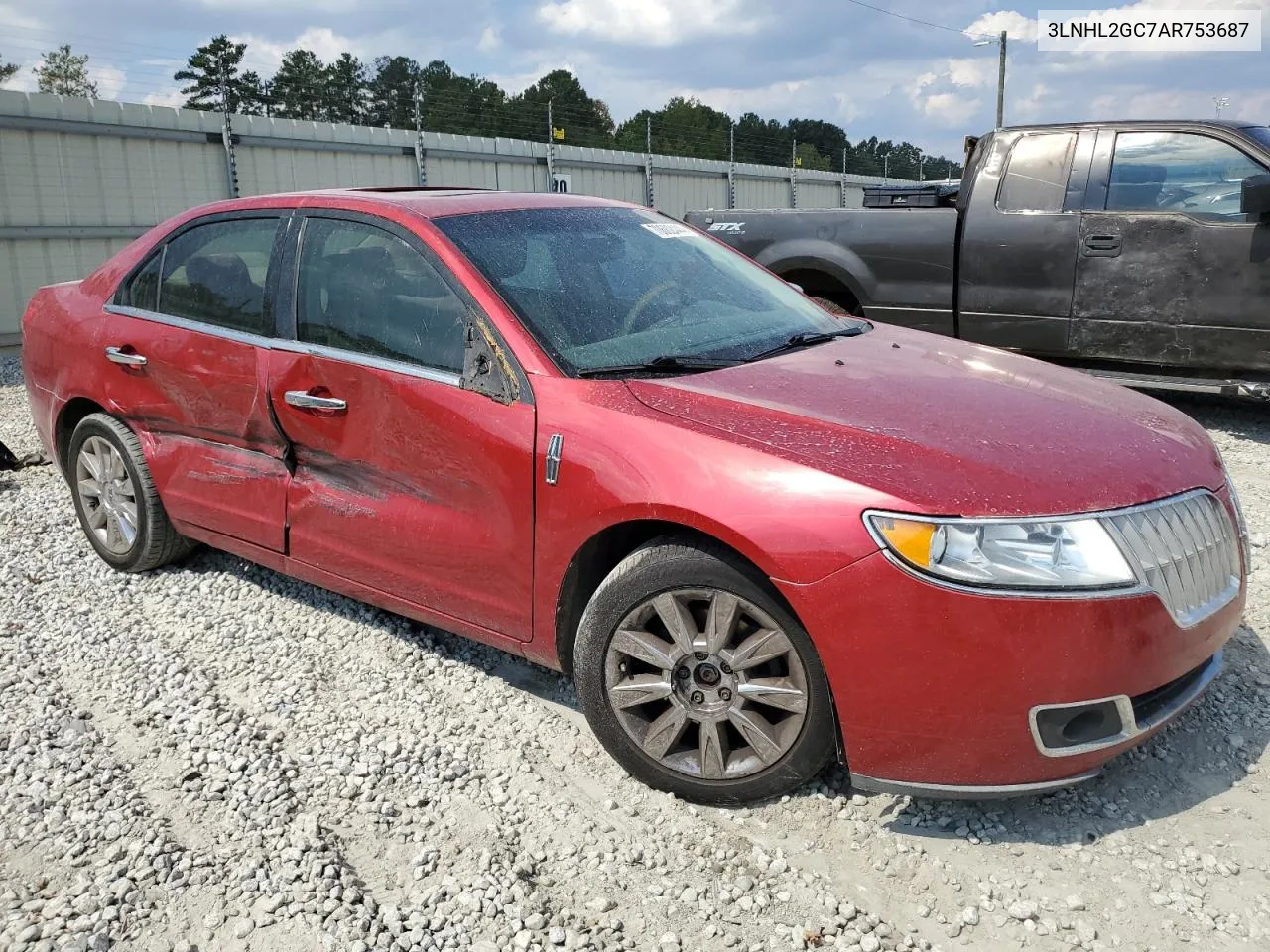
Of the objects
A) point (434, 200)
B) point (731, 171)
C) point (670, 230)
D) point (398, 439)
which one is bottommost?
point (398, 439)

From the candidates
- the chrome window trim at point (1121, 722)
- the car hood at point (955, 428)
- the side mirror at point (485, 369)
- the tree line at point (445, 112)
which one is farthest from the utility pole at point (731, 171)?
the chrome window trim at point (1121, 722)

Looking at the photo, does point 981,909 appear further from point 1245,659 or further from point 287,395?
point 287,395

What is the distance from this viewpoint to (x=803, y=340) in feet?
11.7

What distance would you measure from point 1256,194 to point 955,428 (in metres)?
4.58

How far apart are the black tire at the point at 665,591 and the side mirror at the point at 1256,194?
16.7 feet

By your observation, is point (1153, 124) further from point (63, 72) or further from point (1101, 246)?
point (63, 72)

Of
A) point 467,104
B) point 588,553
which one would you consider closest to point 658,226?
point 588,553

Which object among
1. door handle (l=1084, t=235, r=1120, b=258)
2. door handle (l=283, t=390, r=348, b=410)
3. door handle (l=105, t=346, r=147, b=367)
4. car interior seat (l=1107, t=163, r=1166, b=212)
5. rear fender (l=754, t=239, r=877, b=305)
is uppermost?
car interior seat (l=1107, t=163, r=1166, b=212)

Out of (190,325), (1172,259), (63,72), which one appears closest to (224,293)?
(190,325)

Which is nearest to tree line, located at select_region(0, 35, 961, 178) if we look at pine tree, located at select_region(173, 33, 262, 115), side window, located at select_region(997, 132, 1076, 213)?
pine tree, located at select_region(173, 33, 262, 115)

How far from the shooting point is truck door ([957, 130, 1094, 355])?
266 inches

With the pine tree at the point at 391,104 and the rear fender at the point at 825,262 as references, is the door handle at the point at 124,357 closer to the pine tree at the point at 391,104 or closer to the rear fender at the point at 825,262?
the rear fender at the point at 825,262

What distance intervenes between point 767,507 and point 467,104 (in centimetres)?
2453

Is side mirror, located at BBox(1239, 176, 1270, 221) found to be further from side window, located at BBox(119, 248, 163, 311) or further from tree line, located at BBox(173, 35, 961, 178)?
tree line, located at BBox(173, 35, 961, 178)
